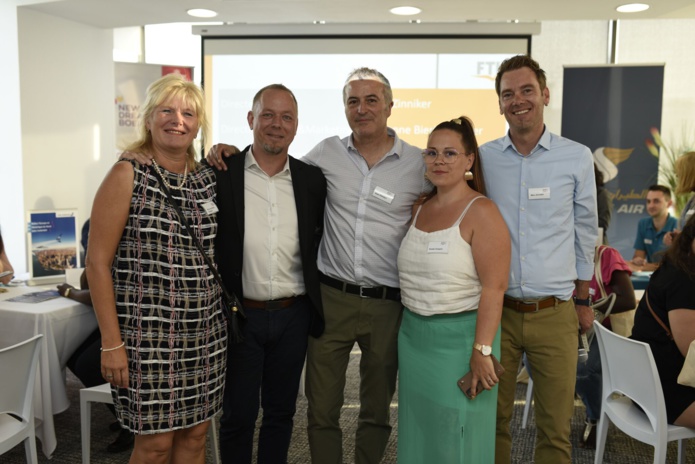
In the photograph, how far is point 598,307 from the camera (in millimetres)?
3611

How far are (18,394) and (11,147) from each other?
3.81m

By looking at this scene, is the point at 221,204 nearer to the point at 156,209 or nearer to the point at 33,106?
the point at 156,209

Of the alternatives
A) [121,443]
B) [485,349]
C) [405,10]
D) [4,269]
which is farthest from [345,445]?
[405,10]

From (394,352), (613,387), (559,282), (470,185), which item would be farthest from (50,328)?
(613,387)

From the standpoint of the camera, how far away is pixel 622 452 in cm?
342

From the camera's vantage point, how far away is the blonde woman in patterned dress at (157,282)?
198 centimetres

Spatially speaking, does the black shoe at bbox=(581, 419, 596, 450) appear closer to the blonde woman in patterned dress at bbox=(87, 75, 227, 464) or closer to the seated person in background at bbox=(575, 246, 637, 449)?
the seated person in background at bbox=(575, 246, 637, 449)

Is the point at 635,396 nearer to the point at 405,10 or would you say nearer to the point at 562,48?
the point at 405,10

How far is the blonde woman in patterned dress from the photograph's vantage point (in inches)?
78.0

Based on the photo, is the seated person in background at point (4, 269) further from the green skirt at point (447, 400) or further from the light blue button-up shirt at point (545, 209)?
the light blue button-up shirt at point (545, 209)

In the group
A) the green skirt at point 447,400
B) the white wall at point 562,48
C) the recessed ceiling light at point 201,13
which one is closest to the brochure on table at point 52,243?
the recessed ceiling light at point 201,13

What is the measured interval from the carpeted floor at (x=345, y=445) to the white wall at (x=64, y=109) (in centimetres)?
266

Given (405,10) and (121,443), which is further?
(405,10)

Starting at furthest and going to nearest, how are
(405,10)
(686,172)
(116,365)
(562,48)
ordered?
(562,48) → (405,10) → (686,172) → (116,365)
